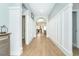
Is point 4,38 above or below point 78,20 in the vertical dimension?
below

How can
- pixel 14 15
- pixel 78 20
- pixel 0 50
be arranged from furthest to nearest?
pixel 78 20 < pixel 14 15 < pixel 0 50

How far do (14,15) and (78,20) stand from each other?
3.27m

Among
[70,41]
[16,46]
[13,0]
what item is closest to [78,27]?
[70,41]

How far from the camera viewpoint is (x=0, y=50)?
10.2 ft

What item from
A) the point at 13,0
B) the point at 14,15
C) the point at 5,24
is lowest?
the point at 5,24

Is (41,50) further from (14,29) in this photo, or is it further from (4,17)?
(4,17)

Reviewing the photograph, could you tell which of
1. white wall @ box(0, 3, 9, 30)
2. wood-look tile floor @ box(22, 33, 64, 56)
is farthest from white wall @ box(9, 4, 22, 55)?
wood-look tile floor @ box(22, 33, 64, 56)

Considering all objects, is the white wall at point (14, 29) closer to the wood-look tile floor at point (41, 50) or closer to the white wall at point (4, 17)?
the white wall at point (4, 17)

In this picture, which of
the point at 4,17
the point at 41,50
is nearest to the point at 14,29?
the point at 4,17

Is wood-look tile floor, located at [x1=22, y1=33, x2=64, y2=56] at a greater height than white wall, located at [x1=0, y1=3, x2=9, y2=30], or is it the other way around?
white wall, located at [x1=0, y1=3, x2=9, y2=30]

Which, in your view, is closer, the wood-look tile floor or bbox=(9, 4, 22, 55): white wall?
bbox=(9, 4, 22, 55): white wall

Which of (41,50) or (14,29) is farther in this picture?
(41,50)

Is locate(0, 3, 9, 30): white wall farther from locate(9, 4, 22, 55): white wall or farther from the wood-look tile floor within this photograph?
the wood-look tile floor

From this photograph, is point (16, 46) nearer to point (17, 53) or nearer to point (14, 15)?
point (17, 53)
